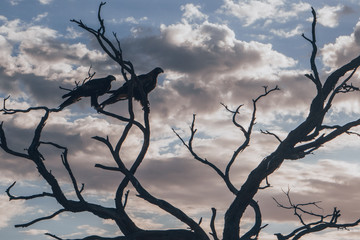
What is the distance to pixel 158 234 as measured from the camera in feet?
24.6

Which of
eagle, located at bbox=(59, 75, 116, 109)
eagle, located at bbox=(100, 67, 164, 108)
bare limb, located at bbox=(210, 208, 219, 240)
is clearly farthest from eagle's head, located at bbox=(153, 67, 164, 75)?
bare limb, located at bbox=(210, 208, 219, 240)

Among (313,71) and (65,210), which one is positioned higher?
(313,71)

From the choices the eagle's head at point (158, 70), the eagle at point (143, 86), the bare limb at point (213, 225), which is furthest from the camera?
the eagle's head at point (158, 70)

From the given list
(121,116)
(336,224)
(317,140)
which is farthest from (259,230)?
(121,116)

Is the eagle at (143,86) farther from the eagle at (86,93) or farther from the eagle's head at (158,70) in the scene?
the eagle at (86,93)

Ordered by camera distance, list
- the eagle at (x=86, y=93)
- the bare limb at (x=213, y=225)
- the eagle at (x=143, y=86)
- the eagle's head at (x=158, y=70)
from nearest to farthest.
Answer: the bare limb at (x=213, y=225) → the eagle at (x=143, y=86) → the eagle at (x=86, y=93) → the eagle's head at (x=158, y=70)

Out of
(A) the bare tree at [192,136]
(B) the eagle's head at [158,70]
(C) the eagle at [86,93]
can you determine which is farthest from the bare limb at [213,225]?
(B) the eagle's head at [158,70]

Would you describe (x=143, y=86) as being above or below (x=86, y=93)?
above

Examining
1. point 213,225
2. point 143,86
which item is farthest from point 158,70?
point 213,225

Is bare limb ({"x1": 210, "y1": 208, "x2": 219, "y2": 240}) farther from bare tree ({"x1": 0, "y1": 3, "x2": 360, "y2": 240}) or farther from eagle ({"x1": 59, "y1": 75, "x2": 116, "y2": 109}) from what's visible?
eagle ({"x1": 59, "y1": 75, "x2": 116, "y2": 109})

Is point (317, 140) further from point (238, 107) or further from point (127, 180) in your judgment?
point (127, 180)

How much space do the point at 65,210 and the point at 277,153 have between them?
3850mm

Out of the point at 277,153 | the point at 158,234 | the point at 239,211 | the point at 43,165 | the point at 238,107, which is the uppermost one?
the point at 238,107

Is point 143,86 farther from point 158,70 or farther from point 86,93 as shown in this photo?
point 86,93
